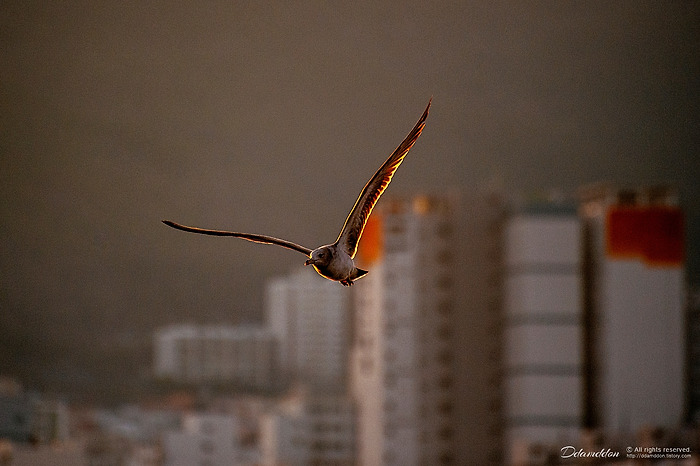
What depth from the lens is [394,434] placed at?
32.3 meters

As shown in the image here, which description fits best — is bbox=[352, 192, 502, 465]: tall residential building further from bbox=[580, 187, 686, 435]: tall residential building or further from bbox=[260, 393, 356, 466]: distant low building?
bbox=[260, 393, 356, 466]: distant low building

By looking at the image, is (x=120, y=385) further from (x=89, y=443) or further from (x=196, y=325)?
(x=89, y=443)

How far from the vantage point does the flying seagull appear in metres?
5.95

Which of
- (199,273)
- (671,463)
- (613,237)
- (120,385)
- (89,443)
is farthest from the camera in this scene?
(199,273)

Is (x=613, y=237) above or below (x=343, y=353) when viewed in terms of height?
above

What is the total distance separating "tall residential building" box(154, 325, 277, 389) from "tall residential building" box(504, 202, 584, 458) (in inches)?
1939

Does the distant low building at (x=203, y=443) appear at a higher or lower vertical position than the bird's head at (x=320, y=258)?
lower

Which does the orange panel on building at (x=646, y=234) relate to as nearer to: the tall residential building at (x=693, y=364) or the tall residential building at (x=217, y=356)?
the tall residential building at (x=693, y=364)

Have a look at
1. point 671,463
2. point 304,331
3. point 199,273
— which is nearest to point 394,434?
point 671,463

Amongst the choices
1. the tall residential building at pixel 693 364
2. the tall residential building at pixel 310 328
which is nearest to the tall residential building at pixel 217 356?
the tall residential building at pixel 310 328

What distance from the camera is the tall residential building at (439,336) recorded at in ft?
105

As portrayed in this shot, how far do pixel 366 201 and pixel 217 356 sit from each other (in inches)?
3011

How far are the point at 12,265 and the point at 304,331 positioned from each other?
18474 mm

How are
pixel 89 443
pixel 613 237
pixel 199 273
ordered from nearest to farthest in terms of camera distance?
pixel 613 237 → pixel 89 443 → pixel 199 273
